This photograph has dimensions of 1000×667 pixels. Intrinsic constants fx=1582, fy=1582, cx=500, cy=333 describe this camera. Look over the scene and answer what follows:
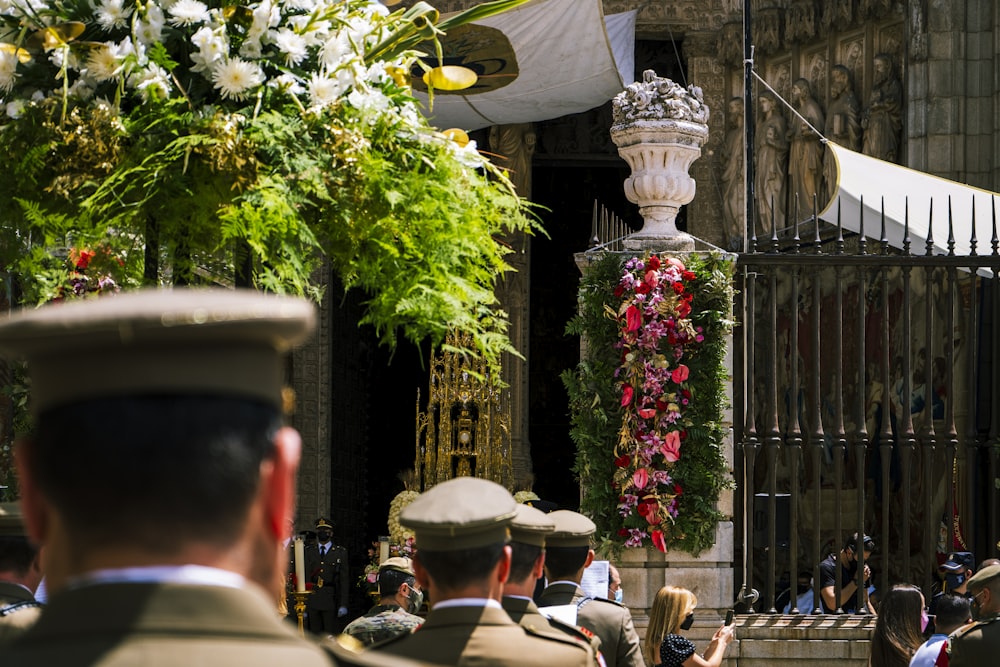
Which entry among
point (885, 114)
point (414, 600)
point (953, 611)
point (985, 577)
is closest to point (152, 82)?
point (985, 577)

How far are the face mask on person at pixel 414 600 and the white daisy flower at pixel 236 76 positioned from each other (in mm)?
5862

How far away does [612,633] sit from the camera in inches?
217

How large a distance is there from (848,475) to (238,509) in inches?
533

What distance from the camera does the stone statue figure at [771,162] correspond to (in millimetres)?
16625

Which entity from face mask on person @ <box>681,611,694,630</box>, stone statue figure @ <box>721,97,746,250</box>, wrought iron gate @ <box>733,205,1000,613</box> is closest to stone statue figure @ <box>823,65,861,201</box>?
wrought iron gate @ <box>733,205,1000,613</box>

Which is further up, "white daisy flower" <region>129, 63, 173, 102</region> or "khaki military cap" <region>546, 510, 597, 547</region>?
"white daisy flower" <region>129, 63, 173, 102</region>

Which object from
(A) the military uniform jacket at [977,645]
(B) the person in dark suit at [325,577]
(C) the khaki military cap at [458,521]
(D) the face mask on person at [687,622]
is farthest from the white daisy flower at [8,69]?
(B) the person in dark suit at [325,577]

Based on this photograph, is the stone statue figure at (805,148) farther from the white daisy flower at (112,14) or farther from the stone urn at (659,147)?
the white daisy flower at (112,14)

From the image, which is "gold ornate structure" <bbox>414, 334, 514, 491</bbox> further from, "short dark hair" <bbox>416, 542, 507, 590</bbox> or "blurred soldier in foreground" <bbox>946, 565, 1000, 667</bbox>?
"short dark hair" <bbox>416, 542, 507, 590</bbox>

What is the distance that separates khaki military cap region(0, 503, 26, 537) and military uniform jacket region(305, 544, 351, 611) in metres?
11.0

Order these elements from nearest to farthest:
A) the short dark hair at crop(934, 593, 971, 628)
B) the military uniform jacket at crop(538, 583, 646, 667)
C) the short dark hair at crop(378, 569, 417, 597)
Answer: the military uniform jacket at crop(538, 583, 646, 667) < the short dark hair at crop(934, 593, 971, 628) < the short dark hair at crop(378, 569, 417, 597)

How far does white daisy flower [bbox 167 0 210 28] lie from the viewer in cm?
399

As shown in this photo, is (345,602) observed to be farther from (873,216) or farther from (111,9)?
(111,9)

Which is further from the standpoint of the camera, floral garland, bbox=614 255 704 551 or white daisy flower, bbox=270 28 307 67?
floral garland, bbox=614 255 704 551
